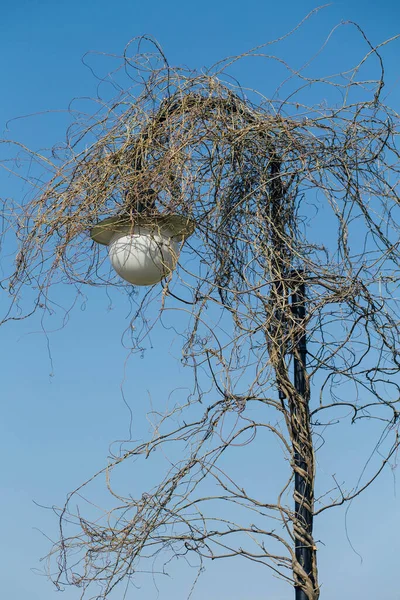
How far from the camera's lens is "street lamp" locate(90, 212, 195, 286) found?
8.18 feet

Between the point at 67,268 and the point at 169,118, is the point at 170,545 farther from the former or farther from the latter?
the point at 169,118

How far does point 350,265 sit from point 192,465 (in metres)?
0.76

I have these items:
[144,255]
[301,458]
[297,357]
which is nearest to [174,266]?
[144,255]

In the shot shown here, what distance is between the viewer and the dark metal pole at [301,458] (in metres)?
2.31

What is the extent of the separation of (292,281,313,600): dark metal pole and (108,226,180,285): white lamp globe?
40 centimetres

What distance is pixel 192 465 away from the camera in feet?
8.07

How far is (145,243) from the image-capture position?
250 centimetres

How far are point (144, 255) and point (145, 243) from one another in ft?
0.12

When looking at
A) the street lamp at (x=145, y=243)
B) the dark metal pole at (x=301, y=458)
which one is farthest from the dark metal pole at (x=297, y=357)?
the street lamp at (x=145, y=243)

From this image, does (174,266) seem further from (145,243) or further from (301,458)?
(301,458)

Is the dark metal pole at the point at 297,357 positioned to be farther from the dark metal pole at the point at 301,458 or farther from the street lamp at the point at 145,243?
the street lamp at the point at 145,243

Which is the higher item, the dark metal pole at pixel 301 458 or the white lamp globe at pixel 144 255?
the white lamp globe at pixel 144 255

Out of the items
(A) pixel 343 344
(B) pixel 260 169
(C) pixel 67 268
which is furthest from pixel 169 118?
(A) pixel 343 344

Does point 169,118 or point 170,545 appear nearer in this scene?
point 170,545
